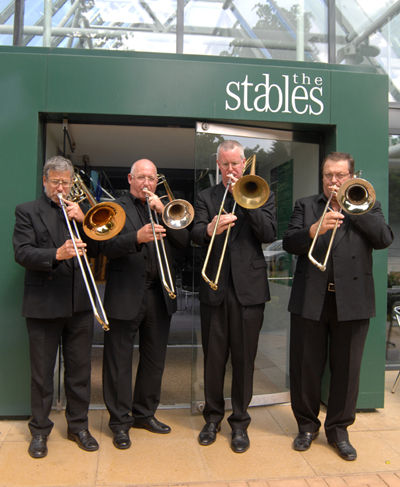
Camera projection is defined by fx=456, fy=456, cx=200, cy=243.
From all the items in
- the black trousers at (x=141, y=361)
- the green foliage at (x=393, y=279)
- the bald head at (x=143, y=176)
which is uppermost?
the bald head at (x=143, y=176)

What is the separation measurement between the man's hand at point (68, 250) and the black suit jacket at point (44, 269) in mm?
56

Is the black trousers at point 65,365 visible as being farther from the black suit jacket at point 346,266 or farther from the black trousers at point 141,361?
the black suit jacket at point 346,266

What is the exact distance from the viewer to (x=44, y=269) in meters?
3.04

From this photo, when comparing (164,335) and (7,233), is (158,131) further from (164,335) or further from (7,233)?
(164,335)

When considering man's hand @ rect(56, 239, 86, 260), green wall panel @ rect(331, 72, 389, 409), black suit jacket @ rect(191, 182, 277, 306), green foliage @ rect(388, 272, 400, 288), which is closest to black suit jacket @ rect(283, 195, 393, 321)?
black suit jacket @ rect(191, 182, 277, 306)

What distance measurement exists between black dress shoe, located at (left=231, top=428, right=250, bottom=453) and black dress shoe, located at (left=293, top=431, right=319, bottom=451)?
354mm

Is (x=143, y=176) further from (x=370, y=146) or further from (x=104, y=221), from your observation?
(x=370, y=146)

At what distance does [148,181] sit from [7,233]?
1.29 meters

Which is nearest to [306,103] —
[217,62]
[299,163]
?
[299,163]

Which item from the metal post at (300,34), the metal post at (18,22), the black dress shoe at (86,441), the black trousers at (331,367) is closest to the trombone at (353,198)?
the black trousers at (331,367)

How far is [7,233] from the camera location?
3684 millimetres

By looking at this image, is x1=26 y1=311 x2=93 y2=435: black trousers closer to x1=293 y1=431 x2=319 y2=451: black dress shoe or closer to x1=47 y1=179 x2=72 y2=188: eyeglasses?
x1=47 y1=179 x2=72 y2=188: eyeglasses

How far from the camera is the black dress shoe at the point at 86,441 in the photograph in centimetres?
319

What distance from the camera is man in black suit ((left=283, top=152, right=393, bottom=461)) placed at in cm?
314
